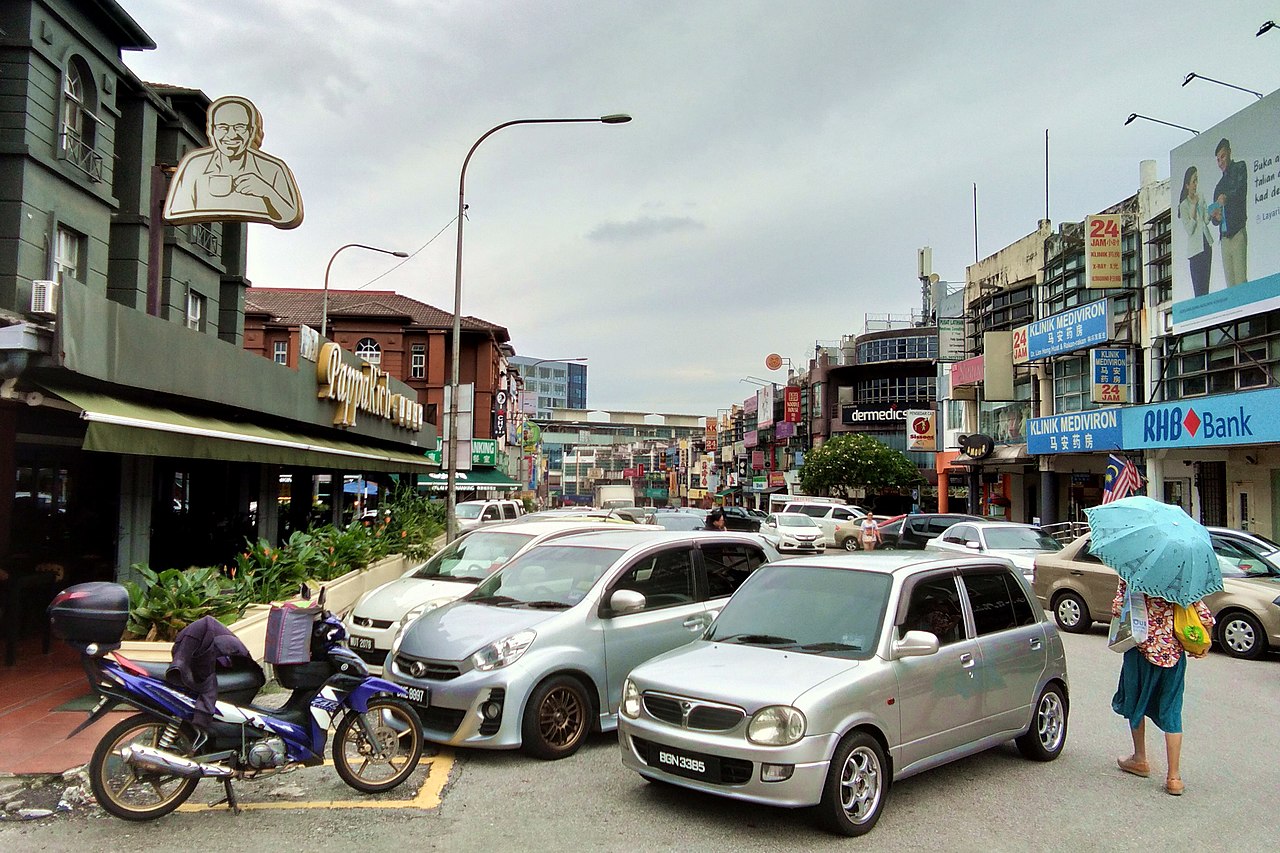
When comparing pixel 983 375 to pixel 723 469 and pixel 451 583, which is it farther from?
pixel 723 469

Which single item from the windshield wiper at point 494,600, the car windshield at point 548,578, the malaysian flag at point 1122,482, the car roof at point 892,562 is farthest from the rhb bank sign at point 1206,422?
the windshield wiper at point 494,600

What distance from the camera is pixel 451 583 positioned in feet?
33.6

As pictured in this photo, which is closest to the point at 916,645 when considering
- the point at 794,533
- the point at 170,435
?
the point at 170,435

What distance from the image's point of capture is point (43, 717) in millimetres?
7562

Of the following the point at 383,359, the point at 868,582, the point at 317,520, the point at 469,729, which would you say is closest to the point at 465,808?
the point at 469,729

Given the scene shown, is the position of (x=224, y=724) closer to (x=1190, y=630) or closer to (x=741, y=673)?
(x=741, y=673)

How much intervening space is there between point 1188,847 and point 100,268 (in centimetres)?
1913

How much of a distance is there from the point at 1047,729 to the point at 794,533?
2375 centimetres

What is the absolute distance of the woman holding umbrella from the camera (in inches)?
238

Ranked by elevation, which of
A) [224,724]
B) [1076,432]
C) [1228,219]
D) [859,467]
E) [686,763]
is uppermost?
[1228,219]

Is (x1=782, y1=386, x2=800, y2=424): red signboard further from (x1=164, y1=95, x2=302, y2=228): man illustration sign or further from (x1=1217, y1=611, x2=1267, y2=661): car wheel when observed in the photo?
(x1=164, y1=95, x2=302, y2=228): man illustration sign

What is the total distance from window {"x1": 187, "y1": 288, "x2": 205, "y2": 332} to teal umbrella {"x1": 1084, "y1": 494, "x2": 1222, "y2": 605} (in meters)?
20.9

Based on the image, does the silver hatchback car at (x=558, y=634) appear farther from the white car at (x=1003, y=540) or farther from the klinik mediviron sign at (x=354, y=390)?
the klinik mediviron sign at (x=354, y=390)

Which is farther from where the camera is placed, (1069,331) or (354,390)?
(1069,331)
